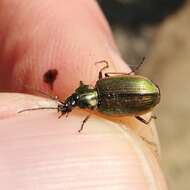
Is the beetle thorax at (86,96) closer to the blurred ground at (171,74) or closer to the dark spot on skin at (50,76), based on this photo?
the dark spot on skin at (50,76)

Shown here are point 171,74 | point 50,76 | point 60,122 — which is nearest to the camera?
point 60,122

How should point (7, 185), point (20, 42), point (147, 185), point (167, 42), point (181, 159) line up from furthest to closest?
point (167, 42), point (181, 159), point (20, 42), point (147, 185), point (7, 185)

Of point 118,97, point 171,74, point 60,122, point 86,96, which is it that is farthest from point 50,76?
point 171,74

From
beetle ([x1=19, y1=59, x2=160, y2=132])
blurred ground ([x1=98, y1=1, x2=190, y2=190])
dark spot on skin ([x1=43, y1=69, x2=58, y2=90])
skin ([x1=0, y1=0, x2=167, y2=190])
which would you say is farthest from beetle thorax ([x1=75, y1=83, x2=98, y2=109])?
blurred ground ([x1=98, y1=1, x2=190, y2=190])

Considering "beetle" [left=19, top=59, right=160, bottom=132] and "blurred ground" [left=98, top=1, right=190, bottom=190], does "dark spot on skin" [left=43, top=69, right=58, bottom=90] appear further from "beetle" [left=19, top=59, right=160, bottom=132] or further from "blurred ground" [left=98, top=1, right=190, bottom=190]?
"blurred ground" [left=98, top=1, right=190, bottom=190]

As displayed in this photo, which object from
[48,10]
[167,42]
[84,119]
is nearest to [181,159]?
[167,42]

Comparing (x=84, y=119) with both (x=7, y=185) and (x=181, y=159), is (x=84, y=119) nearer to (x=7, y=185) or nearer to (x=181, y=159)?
(x=7, y=185)

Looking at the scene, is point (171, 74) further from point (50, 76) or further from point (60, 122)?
point (60, 122)
